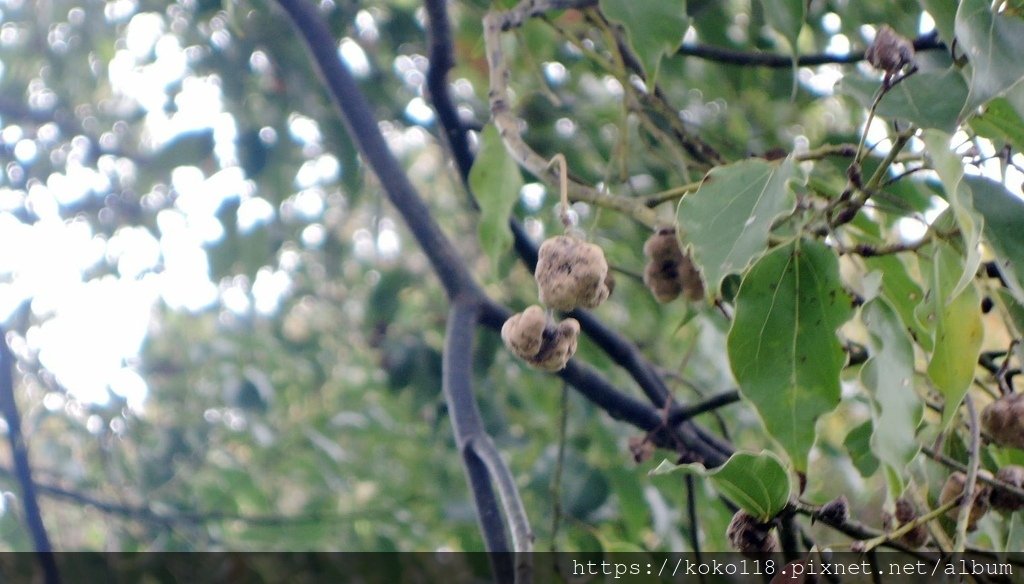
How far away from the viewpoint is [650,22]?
72 centimetres

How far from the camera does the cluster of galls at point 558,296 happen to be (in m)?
0.59

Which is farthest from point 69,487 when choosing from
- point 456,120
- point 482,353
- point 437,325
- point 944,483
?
point 944,483

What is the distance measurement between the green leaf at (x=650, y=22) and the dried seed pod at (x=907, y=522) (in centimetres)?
35

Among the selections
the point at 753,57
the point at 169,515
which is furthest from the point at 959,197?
the point at 169,515

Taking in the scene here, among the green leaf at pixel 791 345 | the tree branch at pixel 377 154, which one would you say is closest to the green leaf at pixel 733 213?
the green leaf at pixel 791 345

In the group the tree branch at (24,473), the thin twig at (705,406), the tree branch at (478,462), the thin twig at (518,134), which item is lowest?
A: the tree branch at (24,473)

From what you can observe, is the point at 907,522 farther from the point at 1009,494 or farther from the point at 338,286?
the point at 338,286

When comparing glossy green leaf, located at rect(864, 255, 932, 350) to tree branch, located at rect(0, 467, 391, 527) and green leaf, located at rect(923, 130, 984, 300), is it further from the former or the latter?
tree branch, located at rect(0, 467, 391, 527)

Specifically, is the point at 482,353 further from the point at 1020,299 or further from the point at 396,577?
the point at 1020,299

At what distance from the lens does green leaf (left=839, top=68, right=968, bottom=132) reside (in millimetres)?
587

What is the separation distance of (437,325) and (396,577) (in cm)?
48

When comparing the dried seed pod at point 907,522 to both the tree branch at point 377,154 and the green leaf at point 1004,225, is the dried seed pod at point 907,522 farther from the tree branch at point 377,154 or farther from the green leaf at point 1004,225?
the tree branch at point 377,154

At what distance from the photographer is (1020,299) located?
0.58m

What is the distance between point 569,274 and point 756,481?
163mm
